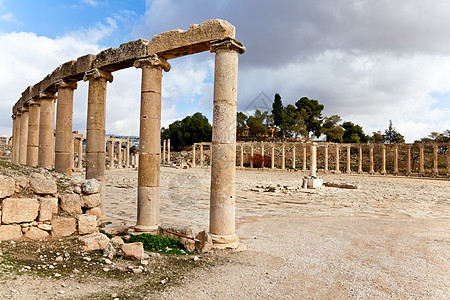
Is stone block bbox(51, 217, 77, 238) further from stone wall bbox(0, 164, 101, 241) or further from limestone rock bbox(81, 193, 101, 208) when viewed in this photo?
limestone rock bbox(81, 193, 101, 208)

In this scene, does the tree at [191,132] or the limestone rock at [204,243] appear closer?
the limestone rock at [204,243]

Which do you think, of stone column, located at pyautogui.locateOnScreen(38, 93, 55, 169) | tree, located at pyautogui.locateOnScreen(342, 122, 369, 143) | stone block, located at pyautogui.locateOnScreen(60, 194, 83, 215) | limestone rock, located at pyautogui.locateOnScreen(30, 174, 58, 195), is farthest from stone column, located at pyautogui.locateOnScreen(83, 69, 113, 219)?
tree, located at pyautogui.locateOnScreen(342, 122, 369, 143)

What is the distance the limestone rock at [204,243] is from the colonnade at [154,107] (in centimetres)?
20

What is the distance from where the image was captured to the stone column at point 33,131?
45.3ft

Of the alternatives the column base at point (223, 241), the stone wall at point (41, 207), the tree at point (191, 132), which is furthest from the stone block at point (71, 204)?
the tree at point (191, 132)

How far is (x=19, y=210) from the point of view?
5.72 meters

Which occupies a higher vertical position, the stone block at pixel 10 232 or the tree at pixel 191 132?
the tree at pixel 191 132

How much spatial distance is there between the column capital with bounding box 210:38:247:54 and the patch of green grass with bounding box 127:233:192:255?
16.2 ft

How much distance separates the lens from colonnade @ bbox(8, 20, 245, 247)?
23.4 ft

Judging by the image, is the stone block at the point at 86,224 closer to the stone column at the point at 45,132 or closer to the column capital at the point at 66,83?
the column capital at the point at 66,83

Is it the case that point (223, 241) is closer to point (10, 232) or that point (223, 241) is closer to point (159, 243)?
point (159, 243)

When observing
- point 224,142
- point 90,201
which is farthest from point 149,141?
point 224,142

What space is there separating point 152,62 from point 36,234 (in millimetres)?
5155

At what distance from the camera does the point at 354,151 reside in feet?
189
